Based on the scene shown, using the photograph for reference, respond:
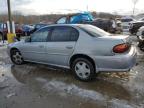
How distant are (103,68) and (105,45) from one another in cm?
59

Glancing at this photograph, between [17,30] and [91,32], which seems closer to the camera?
[91,32]

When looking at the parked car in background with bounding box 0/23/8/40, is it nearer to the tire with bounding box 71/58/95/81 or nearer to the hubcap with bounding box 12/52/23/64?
the hubcap with bounding box 12/52/23/64

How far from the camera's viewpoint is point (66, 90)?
5664 mm

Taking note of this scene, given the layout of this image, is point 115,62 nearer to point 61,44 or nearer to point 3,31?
point 61,44

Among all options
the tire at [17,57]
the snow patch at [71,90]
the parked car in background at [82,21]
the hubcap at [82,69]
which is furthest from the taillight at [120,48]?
the parked car in background at [82,21]

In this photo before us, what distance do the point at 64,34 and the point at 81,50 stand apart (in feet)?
2.78

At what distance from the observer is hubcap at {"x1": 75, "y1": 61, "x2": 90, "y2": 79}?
241 inches

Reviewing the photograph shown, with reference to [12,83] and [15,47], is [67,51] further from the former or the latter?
[15,47]

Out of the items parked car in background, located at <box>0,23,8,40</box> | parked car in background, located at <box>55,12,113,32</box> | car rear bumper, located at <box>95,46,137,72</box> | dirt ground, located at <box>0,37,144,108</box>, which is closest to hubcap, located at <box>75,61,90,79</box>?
dirt ground, located at <box>0,37,144,108</box>

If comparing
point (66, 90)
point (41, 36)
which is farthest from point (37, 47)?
point (66, 90)

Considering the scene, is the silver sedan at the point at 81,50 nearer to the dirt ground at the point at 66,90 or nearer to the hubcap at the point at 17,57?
the dirt ground at the point at 66,90

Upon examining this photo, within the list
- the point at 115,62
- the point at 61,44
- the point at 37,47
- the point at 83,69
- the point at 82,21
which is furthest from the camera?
the point at 82,21

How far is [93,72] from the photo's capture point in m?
6.03

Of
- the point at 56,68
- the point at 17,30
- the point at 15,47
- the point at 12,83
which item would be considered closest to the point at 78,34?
the point at 56,68
